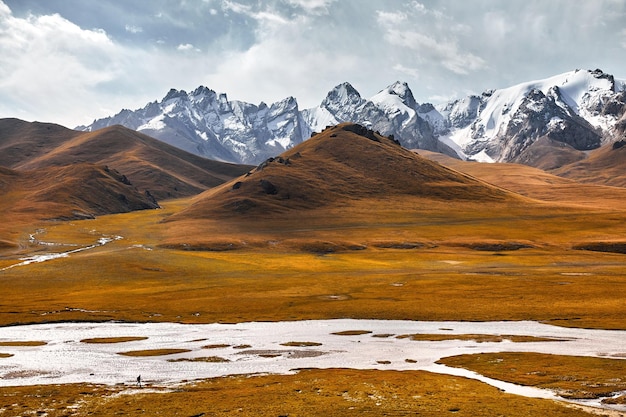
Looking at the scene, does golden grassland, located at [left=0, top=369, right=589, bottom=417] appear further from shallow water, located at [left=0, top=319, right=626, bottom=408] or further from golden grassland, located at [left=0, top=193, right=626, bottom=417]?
shallow water, located at [left=0, top=319, right=626, bottom=408]

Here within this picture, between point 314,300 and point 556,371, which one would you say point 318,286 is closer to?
point 314,300

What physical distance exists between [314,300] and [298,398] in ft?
206

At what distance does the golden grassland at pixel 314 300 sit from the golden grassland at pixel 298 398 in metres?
0.15

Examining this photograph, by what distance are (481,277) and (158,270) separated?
280 feet

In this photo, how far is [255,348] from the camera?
71875mm

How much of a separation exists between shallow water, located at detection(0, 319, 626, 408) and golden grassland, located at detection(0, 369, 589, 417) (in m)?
4.41

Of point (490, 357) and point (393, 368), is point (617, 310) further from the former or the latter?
point (393, 368)

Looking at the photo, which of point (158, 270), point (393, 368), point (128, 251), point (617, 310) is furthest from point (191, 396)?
point (128, 251)

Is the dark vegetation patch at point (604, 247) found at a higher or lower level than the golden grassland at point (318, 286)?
higher

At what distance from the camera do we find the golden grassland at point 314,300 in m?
43.6

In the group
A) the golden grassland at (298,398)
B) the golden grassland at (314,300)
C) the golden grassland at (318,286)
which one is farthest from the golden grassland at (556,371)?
the golden grassland at (318,286)

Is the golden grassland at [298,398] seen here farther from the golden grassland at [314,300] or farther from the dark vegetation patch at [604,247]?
the dark vegetation patch at [604,247]

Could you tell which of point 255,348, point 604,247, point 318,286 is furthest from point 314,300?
point 604,247

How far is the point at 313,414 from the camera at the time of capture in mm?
39562
